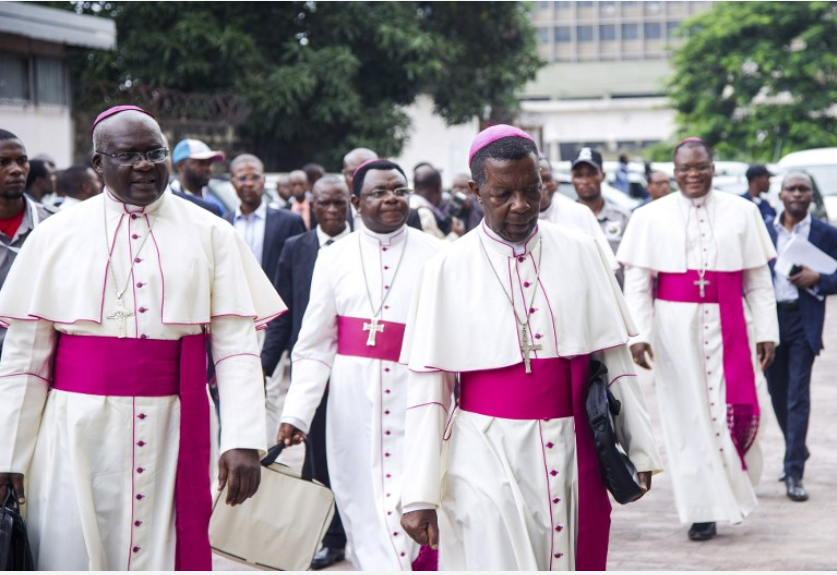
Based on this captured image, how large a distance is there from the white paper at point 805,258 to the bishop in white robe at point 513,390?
464 cm

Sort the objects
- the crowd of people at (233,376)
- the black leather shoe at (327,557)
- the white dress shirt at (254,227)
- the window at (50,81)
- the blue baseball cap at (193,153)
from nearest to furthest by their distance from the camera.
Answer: the crowd of people at (233,376)
the black leather shoe at (327,557)
the blue baseball cap at (193,153)
the white dress shirt at (254,227)
the window at (50,81)

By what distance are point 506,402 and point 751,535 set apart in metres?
3.65

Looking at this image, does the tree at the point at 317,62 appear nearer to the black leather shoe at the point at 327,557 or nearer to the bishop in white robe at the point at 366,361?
the black leather shoe at the point at 327,557

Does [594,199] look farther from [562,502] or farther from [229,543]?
[562,502]

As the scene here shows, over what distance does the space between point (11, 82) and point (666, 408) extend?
14.4 m

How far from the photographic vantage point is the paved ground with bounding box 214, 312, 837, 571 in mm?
6980

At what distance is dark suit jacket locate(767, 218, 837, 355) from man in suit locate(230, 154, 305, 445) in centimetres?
366

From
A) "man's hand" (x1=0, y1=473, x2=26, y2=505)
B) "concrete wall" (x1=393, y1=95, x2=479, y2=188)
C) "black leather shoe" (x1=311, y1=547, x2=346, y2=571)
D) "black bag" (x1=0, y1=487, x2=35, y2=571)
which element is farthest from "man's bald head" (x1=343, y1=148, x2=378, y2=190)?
"concrete wall" (x1=393, y1=95, x2=479, y2=188)

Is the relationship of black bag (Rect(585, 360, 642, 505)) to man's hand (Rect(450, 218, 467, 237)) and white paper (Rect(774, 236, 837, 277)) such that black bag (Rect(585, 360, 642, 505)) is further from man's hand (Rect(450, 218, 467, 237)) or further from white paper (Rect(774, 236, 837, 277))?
man's hand (Rect(450, 218, 467, 237))

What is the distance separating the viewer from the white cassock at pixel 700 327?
303 inches

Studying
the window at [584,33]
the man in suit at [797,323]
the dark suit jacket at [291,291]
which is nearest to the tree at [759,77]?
the man in suit at [797,323]

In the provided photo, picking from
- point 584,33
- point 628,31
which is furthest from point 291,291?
point 584,33

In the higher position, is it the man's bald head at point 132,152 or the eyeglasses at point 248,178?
the eyeglasses at point 248,178

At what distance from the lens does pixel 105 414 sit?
4.51 meters
